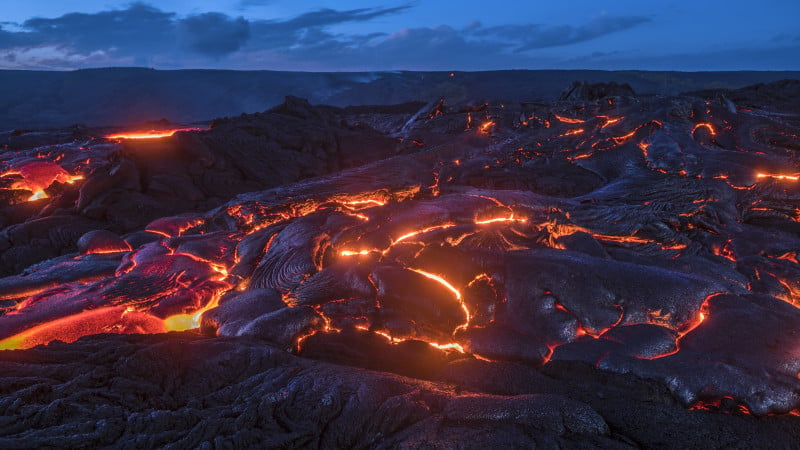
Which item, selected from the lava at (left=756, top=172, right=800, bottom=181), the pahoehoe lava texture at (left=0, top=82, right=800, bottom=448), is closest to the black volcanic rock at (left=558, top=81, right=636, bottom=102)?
the pahoehoe lava texture at (left=0, top=82, right=800, bottom=448)

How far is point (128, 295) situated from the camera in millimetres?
5105

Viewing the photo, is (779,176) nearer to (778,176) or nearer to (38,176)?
(778,176)

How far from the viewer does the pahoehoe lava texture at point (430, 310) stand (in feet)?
9.29

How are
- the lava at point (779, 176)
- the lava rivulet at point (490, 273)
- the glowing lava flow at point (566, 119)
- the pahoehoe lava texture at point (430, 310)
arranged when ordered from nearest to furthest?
the pahoehoe lava texture at point (430, 310), the lava rivulet at point (490, 273), the lava at point (779, 176), the glowing lava flow at point (566, 119)

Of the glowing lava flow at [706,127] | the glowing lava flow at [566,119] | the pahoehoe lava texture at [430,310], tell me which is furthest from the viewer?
the glowing lava flow at [566,119]

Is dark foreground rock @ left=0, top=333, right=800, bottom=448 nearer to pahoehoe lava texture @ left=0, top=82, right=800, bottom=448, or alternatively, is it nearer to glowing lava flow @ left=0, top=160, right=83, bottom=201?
pahoehoe lava texture @ left=0, top=82, right=800, bottom=448

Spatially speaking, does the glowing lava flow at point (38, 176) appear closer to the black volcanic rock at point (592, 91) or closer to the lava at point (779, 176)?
the lava at point (779, 176)

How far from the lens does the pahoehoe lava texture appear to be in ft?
9.29

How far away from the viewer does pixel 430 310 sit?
4.43 metres

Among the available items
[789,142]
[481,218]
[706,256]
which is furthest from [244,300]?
[789,142]

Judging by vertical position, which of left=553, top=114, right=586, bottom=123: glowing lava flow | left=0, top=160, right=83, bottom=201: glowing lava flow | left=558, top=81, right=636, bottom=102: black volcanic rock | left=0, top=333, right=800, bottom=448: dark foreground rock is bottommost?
left=0, top=333, right=800, bottom=448: dark foreground rock

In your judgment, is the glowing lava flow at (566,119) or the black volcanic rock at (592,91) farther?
the black volcanic rock at (592,91)

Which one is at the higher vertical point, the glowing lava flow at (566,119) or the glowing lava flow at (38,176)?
the glowing lava flow at (566,119)

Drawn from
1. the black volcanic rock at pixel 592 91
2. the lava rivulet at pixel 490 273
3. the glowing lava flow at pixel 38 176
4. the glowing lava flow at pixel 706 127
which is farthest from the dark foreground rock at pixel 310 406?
the black volcanic rock at pixel 592 91
